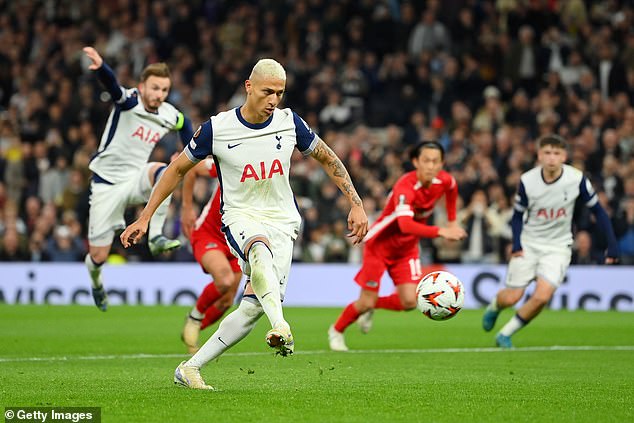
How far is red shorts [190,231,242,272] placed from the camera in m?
13.1

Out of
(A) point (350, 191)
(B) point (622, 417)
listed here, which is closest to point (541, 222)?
(A) point (350, 191)

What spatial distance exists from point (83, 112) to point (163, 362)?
52.5 feet

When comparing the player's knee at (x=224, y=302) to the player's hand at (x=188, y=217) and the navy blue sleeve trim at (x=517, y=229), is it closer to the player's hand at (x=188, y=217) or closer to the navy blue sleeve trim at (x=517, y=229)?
the player's hand at (x=188, y=217)

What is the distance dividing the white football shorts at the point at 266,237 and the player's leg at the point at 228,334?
242 mm

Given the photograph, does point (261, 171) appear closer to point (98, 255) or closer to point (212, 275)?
point (212, 275)

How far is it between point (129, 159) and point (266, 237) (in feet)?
17.8

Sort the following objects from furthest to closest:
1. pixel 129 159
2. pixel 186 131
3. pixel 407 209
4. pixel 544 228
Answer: pixel 544 228, pixel 129 159, pixel 407 209, pixel 186 131

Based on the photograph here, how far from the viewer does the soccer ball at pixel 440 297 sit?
35.6 ft

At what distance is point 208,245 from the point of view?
43.1 feet

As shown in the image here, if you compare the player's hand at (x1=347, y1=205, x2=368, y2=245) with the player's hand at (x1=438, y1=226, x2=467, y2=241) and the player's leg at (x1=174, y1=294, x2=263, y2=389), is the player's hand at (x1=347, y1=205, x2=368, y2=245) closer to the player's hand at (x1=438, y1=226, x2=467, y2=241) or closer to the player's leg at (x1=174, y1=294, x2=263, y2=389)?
the player's leg at (x1=174, y1=294, x2=263, y2=389)

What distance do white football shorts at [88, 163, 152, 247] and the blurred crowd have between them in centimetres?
866

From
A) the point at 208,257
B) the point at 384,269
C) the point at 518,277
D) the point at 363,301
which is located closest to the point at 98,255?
the point at 208,257

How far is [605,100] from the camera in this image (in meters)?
23.8

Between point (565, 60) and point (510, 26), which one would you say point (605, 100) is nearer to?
point (565, 60)
